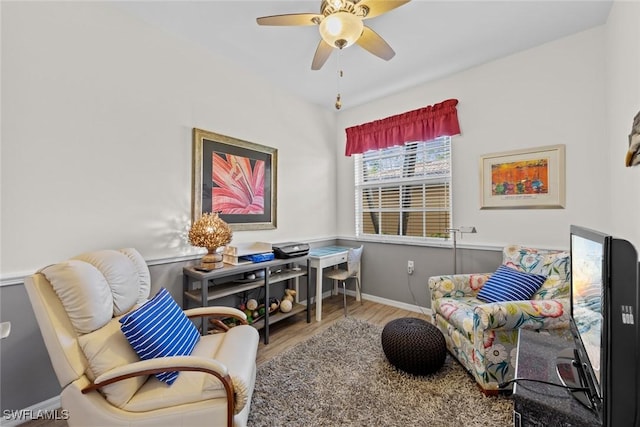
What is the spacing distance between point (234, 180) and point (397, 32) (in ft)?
6.44

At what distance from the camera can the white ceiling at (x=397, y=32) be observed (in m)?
1.91

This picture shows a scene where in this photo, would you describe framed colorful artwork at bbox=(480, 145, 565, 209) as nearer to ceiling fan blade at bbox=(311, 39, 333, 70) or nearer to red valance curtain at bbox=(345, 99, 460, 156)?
red valance curtain at bbox=(345, 99, 460, 156)

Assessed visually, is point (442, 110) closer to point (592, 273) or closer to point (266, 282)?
point (592, 273)

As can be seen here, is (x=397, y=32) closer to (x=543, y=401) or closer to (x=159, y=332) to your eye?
(x=543, y=401)

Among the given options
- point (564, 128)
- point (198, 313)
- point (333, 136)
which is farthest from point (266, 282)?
point (564, 128)

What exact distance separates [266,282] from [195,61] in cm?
212

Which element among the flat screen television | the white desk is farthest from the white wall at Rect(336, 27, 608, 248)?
the flat screen television

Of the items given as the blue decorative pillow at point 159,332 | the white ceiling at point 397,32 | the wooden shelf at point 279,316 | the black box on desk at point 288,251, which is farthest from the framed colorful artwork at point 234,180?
the blue decorative pillow at point 159,332

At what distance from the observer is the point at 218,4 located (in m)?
1.88

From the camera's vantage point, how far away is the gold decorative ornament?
2158 mm

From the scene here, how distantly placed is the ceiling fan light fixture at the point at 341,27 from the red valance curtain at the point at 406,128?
5.66ft

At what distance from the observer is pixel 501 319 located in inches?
62.7

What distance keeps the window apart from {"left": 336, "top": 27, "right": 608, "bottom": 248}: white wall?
0.17 metres

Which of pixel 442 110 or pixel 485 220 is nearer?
pixel 485 220
